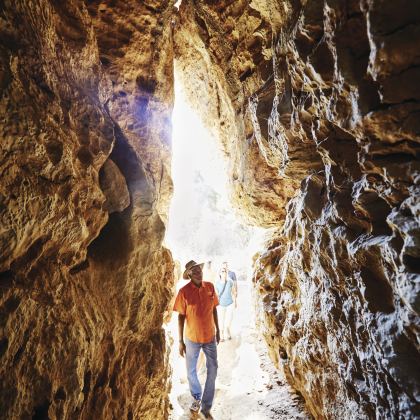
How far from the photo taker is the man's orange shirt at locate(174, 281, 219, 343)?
4.43 m

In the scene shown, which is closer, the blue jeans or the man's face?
the blue jeans

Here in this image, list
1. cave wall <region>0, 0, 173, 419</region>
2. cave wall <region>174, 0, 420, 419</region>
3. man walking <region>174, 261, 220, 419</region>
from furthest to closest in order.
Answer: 1. man walking <region>174, 261, 220, 419</region>
2. cave wall <region>0, 0, 173, 419</region>
3. cave wall <region>174, 0, 420, 419</region>

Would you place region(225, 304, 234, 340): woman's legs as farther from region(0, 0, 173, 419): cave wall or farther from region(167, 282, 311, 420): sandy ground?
region(0, 0, 173, 419): cave wall

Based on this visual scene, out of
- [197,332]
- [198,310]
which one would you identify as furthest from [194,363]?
[198,310]

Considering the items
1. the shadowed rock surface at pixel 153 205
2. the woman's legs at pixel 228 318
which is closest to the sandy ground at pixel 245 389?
the woman's legs at pixel 228 318

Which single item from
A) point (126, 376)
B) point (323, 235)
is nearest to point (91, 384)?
point (126, 376)

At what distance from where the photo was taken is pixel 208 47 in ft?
21.4

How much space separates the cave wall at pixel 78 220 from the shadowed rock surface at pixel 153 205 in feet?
0.06

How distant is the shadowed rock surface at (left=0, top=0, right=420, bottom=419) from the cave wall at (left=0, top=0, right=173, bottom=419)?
0.06ft

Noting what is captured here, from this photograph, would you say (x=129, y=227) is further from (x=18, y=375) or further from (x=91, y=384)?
(x=18, y=375)

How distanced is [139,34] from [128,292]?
4.40 meters

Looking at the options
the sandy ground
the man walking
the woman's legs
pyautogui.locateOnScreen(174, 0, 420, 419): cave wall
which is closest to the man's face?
the man walking

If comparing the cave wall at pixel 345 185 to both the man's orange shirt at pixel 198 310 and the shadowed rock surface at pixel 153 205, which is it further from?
the man's orange shirt at pixel 198 310

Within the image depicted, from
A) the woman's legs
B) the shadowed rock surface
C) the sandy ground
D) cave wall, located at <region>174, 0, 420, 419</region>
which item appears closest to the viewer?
cave wall, located at <region>174, 0, 420, 419</region>
